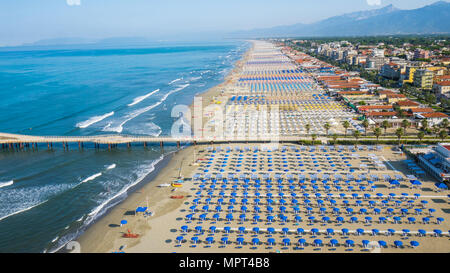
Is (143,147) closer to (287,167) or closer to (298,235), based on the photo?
(287,167)

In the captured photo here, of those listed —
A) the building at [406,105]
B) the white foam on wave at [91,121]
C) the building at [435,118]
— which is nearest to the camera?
the building at [435,118]

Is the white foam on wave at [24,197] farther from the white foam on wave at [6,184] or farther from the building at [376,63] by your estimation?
the building at [376,63]

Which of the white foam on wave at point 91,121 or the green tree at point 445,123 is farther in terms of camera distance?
the white foam on wave at point 91,121

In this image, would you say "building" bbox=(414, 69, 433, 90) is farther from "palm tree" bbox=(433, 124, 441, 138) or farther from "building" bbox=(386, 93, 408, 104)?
"palm tree" bbox=(433, 124, 441, 138)

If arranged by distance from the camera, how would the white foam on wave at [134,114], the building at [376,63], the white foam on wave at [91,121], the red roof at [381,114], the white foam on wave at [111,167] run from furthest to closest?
the building at [376,63] < the white foam on wave at [91,121] < the white foam on wave at [134,114] < the red roof at [381,114] < the white foam on wave at [111,167]

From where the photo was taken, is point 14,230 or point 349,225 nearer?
point 349,225

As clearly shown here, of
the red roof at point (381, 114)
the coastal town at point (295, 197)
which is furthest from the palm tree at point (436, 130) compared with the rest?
the red roof at point (381, 114)

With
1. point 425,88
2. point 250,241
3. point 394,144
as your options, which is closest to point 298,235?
point 250,241

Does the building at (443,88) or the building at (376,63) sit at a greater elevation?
the building at (376,63)
